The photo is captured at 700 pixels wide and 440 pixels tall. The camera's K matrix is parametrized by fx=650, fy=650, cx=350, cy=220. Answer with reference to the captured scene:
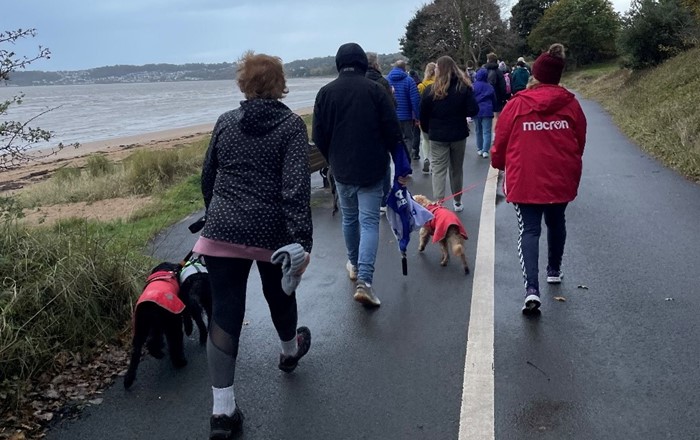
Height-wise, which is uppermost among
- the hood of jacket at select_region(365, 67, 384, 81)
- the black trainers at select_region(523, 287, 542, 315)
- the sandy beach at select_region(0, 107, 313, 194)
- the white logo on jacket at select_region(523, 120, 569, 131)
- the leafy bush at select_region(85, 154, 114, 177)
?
the hood of jacket at select_region(365, 67, 384, 81)

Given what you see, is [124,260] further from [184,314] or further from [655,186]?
[655,186]

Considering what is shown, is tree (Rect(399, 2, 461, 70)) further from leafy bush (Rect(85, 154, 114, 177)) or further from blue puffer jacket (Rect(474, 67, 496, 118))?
blue puffer jacket (Rect(474, 67, 496, 118))

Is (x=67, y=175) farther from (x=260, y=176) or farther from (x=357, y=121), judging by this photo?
(x=260, y=176)

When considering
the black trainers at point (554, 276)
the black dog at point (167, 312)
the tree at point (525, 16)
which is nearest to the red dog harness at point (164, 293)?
the black dog at point (167, 312)

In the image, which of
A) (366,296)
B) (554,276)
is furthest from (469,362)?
(554,276)

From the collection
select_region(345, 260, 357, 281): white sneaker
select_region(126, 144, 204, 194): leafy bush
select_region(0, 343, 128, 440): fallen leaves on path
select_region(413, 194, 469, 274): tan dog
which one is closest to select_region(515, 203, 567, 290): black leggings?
select_region(413, 194, 469, 274): tan dog

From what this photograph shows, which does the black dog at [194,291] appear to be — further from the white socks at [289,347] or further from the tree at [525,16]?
the tree at [525,16]

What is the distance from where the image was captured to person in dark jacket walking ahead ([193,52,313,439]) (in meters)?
3.45

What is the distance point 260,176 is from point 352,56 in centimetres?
216

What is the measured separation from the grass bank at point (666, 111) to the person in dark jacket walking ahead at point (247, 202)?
806 cm

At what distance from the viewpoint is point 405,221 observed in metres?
6.04

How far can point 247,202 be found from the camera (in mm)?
3471

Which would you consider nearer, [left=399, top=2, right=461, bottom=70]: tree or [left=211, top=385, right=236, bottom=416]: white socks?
[left=211, top=385, right=236, bottom=416]: white socks

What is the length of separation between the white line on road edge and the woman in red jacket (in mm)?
395
